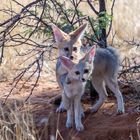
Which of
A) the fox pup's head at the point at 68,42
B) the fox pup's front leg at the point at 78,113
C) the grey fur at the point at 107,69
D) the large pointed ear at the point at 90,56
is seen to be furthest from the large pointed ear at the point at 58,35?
the fox pup's front leg at the point at 78,113

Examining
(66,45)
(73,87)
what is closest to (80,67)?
(73,87)

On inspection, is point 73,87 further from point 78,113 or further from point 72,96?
point 78,113

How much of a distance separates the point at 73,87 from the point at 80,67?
0.77 feet

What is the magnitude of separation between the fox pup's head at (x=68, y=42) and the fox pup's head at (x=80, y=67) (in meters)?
0.26

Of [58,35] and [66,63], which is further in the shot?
[58,35]

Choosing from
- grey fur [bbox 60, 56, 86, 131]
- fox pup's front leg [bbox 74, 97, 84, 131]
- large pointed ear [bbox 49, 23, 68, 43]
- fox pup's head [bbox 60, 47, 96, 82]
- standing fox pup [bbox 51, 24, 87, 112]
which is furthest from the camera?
large pointed ear [bbox 49, 23, 68, 43]

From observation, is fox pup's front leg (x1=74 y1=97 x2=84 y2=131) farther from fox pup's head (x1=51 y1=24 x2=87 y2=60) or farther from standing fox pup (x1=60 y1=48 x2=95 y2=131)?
fox pup's head (x1=51 y1=24 x2=87 y2=60)

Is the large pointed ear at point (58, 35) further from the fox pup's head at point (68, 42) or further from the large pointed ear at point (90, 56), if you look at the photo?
the large pointed ear at point (90, 56)

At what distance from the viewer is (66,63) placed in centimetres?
560

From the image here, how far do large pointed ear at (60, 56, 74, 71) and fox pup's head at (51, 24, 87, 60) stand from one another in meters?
0.31

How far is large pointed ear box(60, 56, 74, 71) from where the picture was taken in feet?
18.3

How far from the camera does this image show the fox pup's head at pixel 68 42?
600 centimetres

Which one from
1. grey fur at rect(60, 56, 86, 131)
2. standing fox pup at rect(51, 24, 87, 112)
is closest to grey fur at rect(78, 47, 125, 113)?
standing fox pup at rect(51, 24, 87, 112)

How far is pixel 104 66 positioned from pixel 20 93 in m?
1.88
